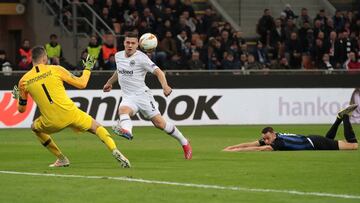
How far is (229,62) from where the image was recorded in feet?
105

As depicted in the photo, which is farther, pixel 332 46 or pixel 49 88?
pixel 332 46

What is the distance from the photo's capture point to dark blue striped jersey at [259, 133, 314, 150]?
62.5ft

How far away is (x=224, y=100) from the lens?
1172 inches

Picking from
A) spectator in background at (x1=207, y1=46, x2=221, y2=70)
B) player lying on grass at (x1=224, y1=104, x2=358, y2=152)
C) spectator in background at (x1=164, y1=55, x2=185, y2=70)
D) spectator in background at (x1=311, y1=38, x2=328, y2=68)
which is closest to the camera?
player lying on grass at (x1=224, y1=104, x2=358, y2=152)

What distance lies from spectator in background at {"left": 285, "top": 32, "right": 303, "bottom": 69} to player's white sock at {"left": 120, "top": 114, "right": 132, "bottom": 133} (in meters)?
17.1

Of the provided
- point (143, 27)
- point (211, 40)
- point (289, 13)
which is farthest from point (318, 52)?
point (143, 27)

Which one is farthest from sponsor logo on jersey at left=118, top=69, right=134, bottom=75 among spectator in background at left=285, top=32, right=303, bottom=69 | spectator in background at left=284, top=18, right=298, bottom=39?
spectator in background at left=284, top=18, right=298, bottom=39

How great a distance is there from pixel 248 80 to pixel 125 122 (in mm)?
13333

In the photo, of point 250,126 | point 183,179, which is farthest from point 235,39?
point 183,179

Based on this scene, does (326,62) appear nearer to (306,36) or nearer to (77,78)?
(306,36)

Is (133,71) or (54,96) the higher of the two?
(54,96)

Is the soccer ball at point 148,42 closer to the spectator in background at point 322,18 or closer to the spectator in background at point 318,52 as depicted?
the spectator in background at point 318,52

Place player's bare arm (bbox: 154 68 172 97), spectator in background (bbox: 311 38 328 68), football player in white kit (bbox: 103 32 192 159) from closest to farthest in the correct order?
player's bare arm (bbox: 154 68 172 97) < football player in white kit (bbox: 103 32 192 159) < spectator in background (bbox: 311 38 328 68)

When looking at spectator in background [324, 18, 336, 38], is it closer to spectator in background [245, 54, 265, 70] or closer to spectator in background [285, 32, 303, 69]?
spectator in background [285, 32, 303, 69]
